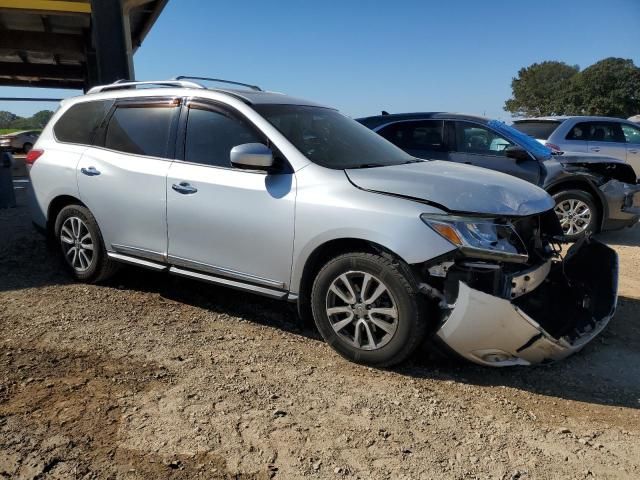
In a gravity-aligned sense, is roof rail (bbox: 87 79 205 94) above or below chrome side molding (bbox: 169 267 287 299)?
above

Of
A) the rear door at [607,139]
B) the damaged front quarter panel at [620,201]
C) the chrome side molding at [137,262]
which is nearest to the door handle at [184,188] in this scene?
the chrome side molding at [137,262]

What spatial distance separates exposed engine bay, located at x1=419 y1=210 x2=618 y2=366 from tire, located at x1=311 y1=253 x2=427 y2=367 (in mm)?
139

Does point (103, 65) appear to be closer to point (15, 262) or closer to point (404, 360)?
point (15, 262)

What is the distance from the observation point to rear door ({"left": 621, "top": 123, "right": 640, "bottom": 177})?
1053cm

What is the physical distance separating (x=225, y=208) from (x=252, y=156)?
484 millimetres

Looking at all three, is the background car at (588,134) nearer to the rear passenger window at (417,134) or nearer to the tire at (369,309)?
the rear passenger window at (417,134)

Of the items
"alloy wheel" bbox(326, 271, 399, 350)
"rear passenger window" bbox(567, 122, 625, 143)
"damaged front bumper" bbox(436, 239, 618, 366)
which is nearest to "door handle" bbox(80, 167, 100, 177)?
"alloy wheel" bbox(326, 271, 399, 350)

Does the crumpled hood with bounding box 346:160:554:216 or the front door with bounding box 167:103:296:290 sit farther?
the front door with bounding box 167:103:296:290

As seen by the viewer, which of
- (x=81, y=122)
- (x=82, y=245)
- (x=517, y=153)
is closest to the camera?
(x=82, y=245)

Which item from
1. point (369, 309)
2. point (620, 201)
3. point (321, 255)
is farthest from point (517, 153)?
point (369, 309)

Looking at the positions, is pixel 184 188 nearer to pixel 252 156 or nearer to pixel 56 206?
pixel 252 156

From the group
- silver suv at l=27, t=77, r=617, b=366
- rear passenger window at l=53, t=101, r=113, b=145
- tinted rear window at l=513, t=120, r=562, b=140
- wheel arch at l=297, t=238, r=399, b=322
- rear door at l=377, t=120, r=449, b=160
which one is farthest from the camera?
tinted rear window at l=513, t=120, r=562, b=140

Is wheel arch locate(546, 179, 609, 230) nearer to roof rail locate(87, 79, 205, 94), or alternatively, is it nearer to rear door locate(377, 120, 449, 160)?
rear door locate(377, 120, 449, 160)

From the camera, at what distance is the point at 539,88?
65.1 m
